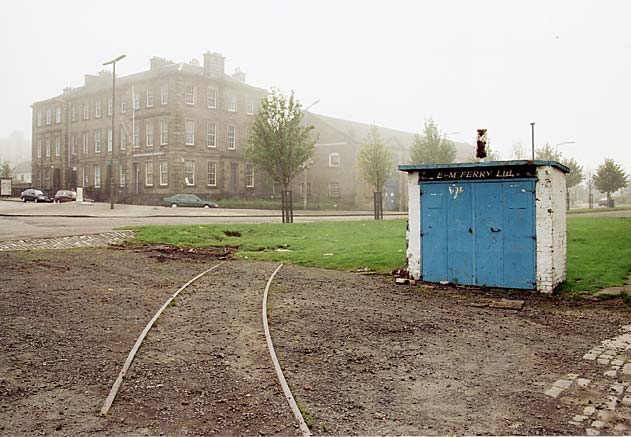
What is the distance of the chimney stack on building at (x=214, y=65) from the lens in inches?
2181

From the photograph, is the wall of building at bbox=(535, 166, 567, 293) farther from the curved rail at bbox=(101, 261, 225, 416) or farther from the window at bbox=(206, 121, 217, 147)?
the window at bbox=(206, 121, 217, 147)

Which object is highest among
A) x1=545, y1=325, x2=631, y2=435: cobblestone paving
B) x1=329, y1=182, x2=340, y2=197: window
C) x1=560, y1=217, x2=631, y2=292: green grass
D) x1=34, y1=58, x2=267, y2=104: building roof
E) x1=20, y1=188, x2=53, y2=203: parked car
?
x1=34, y1=58, x2=267, y2=104: building roof

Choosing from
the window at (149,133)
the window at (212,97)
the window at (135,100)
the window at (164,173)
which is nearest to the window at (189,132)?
the window at (164,173)

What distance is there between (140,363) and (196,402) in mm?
1250

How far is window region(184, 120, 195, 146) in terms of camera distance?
2073 inches

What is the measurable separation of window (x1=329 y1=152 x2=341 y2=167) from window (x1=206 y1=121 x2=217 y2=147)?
14200 mm

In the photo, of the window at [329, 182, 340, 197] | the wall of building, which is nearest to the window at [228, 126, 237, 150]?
the window at [329, 182, 340, 197]

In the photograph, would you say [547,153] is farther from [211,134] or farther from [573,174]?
[211,134]

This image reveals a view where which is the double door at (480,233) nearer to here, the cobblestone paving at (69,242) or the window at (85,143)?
the cobblestone paving at (69,242)

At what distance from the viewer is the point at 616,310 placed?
27.5 feet

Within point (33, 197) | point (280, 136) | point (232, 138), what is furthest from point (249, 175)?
point (280, 136)

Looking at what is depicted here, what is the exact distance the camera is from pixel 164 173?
2040 inches

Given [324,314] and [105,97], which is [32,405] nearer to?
[324,314]

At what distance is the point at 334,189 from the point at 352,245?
46002 mm
